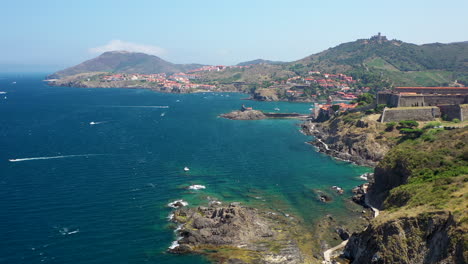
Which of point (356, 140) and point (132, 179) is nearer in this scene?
point (132, 179)

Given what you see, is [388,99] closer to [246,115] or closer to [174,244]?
A: [246,115]

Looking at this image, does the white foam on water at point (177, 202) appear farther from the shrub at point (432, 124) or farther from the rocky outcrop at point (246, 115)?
the rocky outcrop at point (246, 115)

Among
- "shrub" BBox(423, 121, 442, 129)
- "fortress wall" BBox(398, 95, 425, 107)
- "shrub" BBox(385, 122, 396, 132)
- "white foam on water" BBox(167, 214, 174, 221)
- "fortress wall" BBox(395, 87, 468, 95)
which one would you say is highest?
"fortress wall" BBox(395, 87, 468, 95)

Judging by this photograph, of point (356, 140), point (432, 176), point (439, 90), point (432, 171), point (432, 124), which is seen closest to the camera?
point (432, 176)

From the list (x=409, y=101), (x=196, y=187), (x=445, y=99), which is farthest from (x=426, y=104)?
(x=196, y=187)

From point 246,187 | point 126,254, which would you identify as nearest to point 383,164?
point 246,187

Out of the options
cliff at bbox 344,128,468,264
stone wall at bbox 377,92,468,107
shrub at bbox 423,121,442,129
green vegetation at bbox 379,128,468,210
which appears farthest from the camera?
stone wall at bbox 377,92,468,107

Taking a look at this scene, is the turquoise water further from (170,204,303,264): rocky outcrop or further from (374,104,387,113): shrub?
(374,104,387,113): shrub

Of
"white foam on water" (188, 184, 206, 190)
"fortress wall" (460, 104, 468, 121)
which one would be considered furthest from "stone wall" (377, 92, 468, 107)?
"white foam on water" (188, 184, 206, 190)
